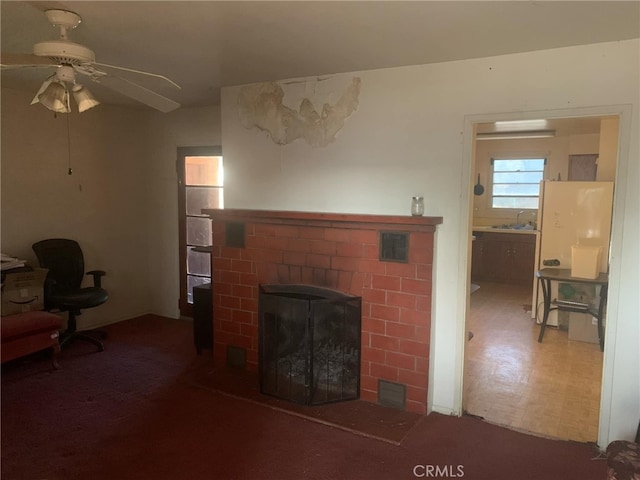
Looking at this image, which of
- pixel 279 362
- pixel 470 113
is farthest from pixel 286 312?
pixel 470 113

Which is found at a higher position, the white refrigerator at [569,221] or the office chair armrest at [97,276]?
the white refrigerator at [569,221]

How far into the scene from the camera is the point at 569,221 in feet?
15.9

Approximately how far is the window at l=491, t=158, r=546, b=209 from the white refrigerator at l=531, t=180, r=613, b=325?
224cm

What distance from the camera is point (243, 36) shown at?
240 centimetres

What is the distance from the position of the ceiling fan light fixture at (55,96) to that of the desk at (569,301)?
4199 mm

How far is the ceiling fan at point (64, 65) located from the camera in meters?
1.94

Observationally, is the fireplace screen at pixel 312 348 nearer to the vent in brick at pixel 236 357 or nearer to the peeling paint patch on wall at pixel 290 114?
the vent in brick at pixel 236 357

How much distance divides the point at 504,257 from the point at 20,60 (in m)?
6.53

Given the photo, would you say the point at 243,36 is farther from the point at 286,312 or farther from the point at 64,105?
the point at 286,312

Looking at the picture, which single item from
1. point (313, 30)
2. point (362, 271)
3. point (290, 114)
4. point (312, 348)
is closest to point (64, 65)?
point (313, 30)

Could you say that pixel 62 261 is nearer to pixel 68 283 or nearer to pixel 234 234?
pixel 68 283

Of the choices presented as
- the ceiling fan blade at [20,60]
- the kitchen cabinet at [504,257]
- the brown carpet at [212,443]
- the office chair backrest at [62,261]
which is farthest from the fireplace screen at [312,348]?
the kitchen cabinet at [504,257]

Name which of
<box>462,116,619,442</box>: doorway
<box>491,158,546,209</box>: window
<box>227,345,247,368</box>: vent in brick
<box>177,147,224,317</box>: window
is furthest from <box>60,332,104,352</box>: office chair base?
<box>491,158,546,209</box>: window

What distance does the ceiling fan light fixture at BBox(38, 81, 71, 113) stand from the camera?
2150 mm
